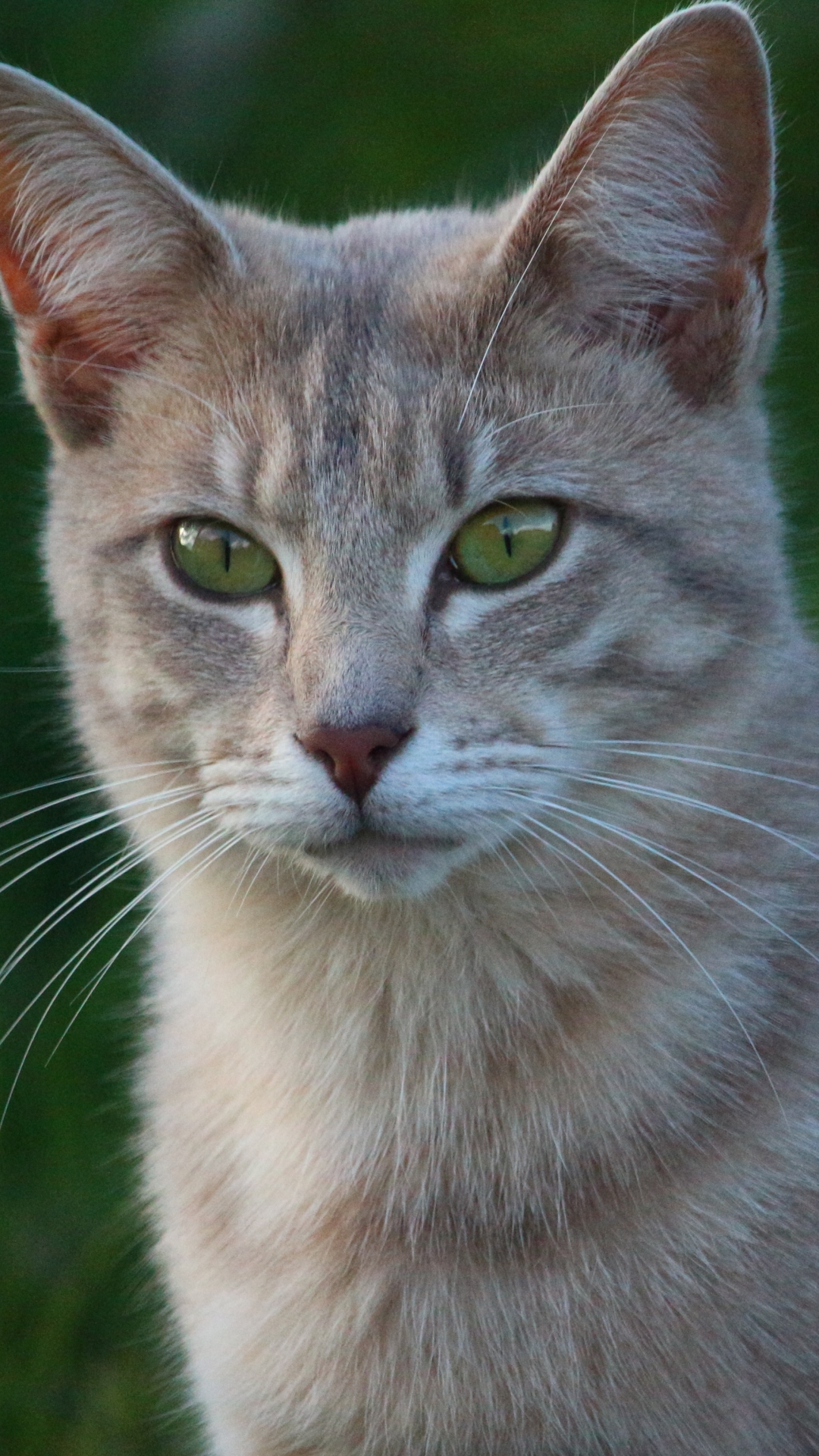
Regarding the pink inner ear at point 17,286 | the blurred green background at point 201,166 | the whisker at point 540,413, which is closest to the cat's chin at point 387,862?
the whisker at point 540,413

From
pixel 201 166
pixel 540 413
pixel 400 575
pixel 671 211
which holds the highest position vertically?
→ pixel 201 166

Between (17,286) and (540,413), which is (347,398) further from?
(17,286)

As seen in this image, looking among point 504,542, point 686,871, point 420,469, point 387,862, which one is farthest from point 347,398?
point 686,871

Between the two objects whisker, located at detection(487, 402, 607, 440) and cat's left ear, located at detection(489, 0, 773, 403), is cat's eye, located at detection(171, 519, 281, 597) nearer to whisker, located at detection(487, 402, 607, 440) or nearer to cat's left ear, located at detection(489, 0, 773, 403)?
whisker, located at detection(487, 402, 607, 440)

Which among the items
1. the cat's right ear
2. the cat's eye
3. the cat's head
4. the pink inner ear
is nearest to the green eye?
the cat's head

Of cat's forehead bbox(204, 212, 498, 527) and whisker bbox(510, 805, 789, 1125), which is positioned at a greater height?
cat's forehead bbox(204, 212, 498, 527)

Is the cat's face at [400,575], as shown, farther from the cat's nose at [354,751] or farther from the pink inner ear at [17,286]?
the pink inner ear at [17,286]

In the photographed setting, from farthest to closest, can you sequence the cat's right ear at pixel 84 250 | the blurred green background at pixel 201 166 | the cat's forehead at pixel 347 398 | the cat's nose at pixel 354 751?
the blurred green background at pixel 201 166, the cat's right ear at pixel 84 250, the cat's forehead at pixel 347 398, the cat's nose at pixel 354 751
